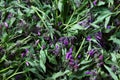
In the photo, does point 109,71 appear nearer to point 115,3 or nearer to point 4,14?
point 115,3

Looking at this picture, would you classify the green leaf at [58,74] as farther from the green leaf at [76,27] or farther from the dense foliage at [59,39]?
the green leaf at [76,27]

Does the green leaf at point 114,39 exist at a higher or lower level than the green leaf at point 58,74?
higher

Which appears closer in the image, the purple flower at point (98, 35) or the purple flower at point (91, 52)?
the purple flower at point (91, 52)

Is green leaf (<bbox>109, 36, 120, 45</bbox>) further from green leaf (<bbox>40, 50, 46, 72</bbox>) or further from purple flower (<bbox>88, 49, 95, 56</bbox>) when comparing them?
green leaf (<bbox>40, 50, 46, 72</bbox>)

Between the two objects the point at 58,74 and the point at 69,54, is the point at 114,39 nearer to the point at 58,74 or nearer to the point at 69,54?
the point at 69,54

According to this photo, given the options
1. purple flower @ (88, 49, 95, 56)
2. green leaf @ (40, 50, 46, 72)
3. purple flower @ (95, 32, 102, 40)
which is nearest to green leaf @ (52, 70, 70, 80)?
green leaf @ (40, 50, 46, 72)

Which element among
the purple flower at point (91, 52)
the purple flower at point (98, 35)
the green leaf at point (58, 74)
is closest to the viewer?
the green leaf at point (58, 74)

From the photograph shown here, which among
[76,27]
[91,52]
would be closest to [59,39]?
[76,27]

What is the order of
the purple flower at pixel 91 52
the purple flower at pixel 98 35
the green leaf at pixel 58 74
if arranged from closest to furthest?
the green leaf at pixel 58 74
the purple flower at pixel 91 52
the purple flower at pixel 98 35

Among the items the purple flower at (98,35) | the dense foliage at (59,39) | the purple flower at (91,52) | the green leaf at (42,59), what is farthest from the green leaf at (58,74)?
the purple flower at (98,35)
